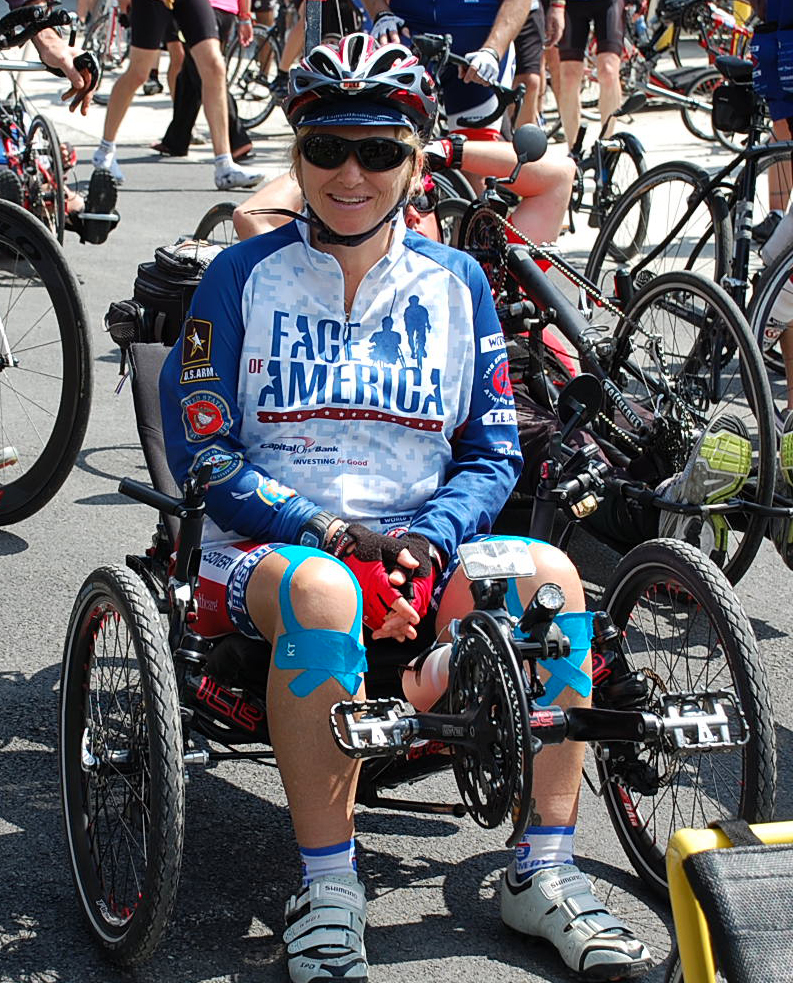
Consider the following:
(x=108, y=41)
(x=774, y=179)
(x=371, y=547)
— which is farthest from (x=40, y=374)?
(x=108, y=41)

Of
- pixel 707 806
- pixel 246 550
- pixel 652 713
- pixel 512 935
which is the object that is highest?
pixel 246 550

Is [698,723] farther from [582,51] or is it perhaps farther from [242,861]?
[582,51]

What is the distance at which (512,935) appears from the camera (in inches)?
113

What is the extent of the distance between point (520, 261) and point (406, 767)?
2.29 meters

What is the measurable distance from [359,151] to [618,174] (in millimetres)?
7940

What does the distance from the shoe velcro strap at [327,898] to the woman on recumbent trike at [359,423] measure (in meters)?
0.02

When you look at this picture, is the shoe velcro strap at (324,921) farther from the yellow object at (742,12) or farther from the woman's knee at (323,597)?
the yellow object at (742,12)

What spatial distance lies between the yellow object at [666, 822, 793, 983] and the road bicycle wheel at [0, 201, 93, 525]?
9.66 feet

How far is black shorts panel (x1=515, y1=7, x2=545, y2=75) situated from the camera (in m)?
9.32

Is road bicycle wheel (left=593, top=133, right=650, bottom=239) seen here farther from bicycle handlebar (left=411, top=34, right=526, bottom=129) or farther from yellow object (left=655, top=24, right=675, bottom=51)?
yellow object (left=655, top=24, right=675, bottom=51)

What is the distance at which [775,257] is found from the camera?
5.24 meters

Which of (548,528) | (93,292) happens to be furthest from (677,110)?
(548,528)

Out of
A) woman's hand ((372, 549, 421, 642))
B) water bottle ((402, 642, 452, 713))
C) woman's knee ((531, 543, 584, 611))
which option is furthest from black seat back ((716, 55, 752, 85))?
water bottle ((402, 642, 452, 713))

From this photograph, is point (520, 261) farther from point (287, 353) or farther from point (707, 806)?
point (707, 806)
